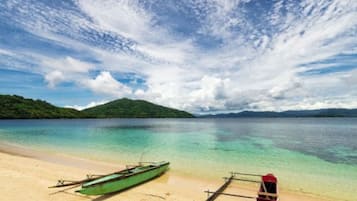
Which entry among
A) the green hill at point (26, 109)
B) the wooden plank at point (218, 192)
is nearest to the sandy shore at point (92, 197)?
the wooden plank at point (218, 192)

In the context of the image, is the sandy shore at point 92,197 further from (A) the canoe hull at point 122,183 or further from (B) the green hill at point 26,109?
(B) the green hill at point 26,109

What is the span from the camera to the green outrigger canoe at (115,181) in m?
8.85

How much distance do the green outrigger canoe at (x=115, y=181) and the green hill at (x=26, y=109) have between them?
149 m

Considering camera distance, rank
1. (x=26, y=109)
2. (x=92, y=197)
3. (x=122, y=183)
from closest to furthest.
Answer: (x=92, y=197)
(x=122, y=183)
(x=26, y=109)

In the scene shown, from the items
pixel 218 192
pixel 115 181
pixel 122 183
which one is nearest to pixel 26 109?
pixel 122 183

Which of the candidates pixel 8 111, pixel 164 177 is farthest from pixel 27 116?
pixel 164 177

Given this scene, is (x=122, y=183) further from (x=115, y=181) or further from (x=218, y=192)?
(x=218, y=192)

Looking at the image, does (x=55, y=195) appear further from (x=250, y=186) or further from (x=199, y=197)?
(x=250, y=186)

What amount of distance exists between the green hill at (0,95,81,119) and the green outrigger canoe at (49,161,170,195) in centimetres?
14914

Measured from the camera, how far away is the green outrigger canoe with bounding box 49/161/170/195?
29.0 feet

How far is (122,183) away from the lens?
10336 millimetres

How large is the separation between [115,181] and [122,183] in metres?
0.55

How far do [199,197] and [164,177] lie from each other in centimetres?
388

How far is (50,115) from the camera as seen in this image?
495ft
